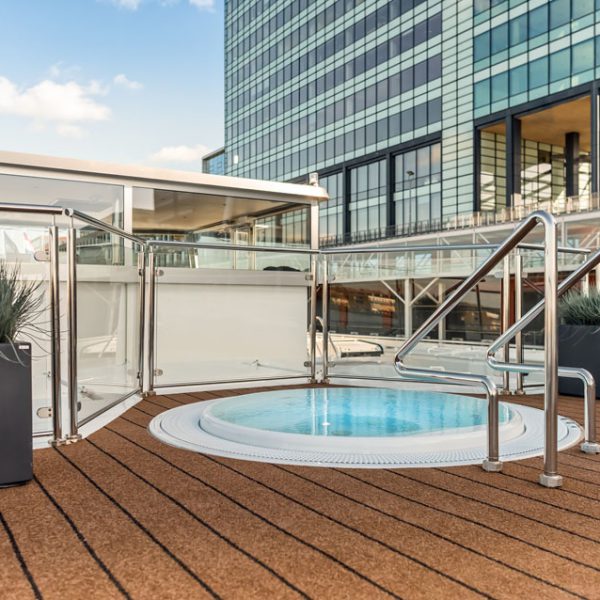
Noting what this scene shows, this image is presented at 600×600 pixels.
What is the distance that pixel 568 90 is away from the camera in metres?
30.7

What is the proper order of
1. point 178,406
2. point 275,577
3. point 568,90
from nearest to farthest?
point 275,577 → point 178,406 → point 568,90

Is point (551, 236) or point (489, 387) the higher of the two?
point (551, 236)

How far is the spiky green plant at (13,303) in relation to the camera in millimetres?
3439

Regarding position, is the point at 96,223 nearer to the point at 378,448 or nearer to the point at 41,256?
the point at 41,256

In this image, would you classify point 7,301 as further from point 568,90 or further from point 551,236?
point 568,90

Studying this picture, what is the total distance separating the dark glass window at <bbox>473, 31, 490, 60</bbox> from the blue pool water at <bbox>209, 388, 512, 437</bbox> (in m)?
33.2

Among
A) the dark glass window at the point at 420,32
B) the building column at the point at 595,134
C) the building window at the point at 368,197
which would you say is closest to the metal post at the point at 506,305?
the building column at the point at 595,134

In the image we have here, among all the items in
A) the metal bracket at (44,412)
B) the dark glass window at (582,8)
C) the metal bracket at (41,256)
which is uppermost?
the dark glass window at (582,8)

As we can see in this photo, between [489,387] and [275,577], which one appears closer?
[275,577]

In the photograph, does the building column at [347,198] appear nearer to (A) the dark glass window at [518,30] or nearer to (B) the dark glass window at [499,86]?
(B) the dark glass window at [499,86]

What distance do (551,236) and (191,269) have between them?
434cm

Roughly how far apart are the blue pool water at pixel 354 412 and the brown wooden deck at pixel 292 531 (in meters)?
0.88

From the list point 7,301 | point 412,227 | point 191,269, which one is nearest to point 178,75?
point 412,227

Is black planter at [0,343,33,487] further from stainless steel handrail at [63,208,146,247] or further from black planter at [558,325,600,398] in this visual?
black planter at [558,325,600,398]
